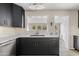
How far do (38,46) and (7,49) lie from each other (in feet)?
1.16

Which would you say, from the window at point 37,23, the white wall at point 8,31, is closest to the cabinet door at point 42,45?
the window at point 37,23

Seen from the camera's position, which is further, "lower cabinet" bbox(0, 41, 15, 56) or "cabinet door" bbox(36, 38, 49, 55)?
"cabinet door" bbox(36, 38, 49, 55)

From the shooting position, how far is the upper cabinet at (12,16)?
1.24m

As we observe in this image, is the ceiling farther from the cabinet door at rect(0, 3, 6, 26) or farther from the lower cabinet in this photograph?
the lower cabinet

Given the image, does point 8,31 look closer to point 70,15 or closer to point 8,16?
point 8,16

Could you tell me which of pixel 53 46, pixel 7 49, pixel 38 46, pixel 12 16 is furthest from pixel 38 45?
pixel 12 16

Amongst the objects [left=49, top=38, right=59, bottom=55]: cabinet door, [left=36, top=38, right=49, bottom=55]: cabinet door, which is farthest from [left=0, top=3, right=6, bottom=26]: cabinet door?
[left=49, top=38, right=59, bottom=55]: cabinet door

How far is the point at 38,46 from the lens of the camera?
4.42 ft

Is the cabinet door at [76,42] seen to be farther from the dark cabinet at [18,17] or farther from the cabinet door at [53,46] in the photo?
the dark cabinet at [18,17]

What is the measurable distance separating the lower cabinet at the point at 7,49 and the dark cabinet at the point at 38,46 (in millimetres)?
63

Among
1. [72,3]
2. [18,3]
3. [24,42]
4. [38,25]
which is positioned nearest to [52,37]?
[38,25]

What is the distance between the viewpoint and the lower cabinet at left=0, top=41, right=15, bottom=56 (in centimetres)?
119

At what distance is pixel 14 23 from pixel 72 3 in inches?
26.4

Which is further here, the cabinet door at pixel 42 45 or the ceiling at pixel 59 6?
the cabinet door at pixel 42 45
